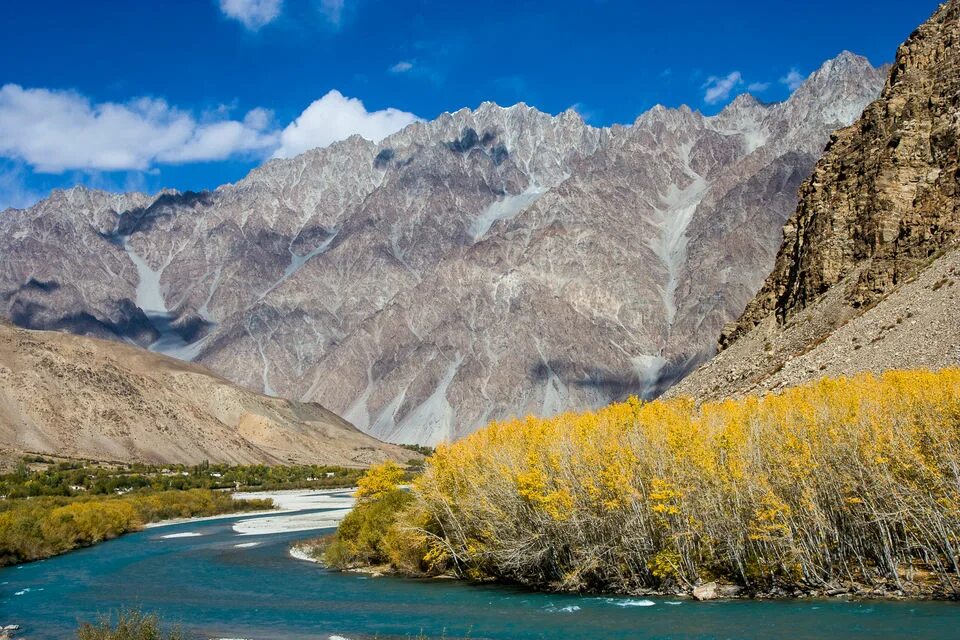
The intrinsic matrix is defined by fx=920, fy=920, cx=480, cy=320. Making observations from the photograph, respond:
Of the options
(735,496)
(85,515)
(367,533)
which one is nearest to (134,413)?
(85,515)

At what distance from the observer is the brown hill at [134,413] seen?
114438 mm

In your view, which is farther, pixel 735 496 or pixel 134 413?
pixel 134 413

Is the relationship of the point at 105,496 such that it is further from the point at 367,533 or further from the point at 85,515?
the point at 367,533

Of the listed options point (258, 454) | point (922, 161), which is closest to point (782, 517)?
point (922, 161)

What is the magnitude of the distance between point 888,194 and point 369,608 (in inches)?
2085

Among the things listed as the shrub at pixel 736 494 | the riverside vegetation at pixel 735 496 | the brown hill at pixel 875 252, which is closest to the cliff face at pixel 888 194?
the brown hill at pixel 875 252

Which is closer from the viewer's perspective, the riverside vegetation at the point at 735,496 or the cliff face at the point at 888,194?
the riverside vegetation at the point at 735,496

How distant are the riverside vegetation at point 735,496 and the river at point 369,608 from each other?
4.63ft

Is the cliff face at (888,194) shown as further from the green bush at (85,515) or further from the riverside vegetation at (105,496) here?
the riverside vegetation at (105,496)

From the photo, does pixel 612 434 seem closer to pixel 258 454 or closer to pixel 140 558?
pixel 140 558

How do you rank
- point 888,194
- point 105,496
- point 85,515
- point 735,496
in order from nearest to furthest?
point 735,496 < point 85,515 < point 888,194 < point 105,496

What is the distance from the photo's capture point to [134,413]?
127938 mm

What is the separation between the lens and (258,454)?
143 m

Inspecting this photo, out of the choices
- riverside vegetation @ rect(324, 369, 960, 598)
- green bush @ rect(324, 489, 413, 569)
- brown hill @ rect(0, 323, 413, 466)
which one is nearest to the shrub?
riverside vegetation @ rect(324, 369, 960, 598)
